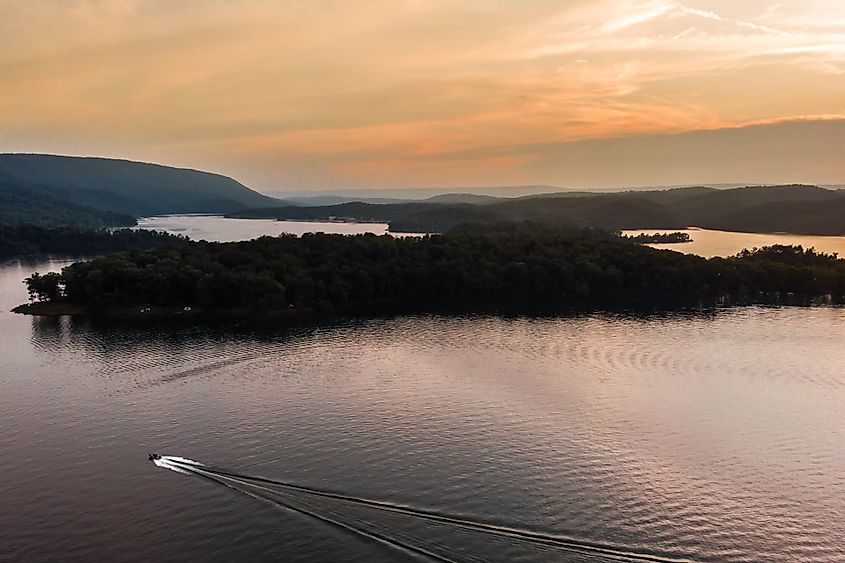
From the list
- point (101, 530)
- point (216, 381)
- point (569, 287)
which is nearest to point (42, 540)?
point (101, 530)

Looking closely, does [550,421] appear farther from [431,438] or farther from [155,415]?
[155,415]

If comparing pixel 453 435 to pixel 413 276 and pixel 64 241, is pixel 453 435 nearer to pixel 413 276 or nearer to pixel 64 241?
pixel 413 276

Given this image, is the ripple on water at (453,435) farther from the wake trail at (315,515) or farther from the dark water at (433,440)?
the wake trail at (315,515)

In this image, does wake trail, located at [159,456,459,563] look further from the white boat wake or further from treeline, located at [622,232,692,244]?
treeline, located at [622,232,692,244]

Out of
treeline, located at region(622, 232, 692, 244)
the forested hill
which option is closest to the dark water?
treeline, located at region(622, 232, 692, 244)

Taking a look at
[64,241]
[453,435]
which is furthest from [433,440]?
[64,241]
